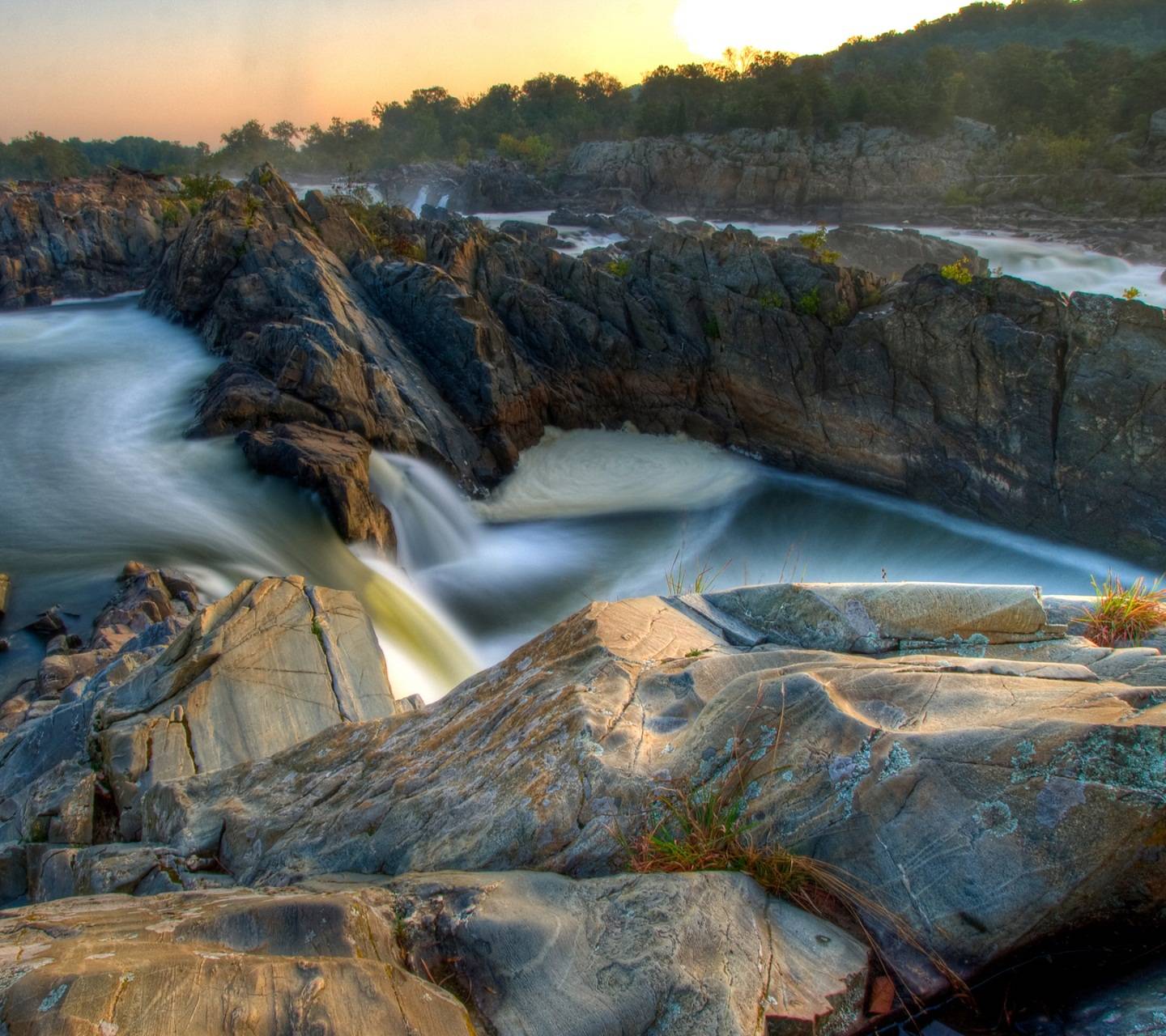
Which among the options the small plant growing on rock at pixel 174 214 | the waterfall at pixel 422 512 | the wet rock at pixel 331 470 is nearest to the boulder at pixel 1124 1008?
the wet rock at pixel 331 470

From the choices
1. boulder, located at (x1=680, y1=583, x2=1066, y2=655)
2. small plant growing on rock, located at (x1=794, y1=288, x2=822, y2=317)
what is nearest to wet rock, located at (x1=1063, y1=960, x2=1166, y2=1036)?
boulder, located at (x1=680, y1=583, x2=1066, y2=655)

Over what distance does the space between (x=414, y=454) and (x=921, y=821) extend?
14.9 meters

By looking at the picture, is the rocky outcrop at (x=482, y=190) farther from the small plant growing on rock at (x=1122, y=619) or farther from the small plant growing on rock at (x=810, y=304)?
the small plant growing on rock at (x=1122, y=619)

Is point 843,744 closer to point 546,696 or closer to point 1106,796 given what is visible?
point 1106,796

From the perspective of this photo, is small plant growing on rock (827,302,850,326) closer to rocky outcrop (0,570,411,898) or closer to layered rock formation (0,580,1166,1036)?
rocky outcrop (0,570,411,898)

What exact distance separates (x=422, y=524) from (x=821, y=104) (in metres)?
51.4

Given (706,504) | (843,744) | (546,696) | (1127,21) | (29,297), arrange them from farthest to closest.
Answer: (1127,21) → (29,297) → (706,504) → (546,696) → (843,744)

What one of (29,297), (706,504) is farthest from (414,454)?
(29,297)

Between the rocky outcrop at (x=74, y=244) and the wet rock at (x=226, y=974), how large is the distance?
28555 mm

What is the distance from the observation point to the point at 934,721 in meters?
3.22

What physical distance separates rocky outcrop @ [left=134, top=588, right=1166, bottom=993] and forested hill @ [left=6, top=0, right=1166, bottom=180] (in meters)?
51.8

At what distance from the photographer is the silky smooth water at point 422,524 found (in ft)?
38.3

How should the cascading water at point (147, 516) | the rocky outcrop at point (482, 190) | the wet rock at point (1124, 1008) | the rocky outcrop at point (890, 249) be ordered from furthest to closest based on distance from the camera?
the rocky outcrop at point (482, 190)
the rocky outcrop at point (890, 249)
the cascading water at point (147, 516)
the wet rock at point (1124, 1008)

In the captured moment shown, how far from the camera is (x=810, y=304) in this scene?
1998 cm
